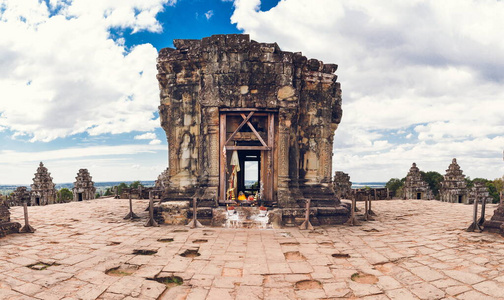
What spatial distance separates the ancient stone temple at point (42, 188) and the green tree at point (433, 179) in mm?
42576

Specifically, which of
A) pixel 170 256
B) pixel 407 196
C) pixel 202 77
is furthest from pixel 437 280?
pixel 407 196

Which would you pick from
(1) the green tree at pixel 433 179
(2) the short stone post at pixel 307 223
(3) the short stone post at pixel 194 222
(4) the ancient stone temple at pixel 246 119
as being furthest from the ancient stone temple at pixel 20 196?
(1) the green tree at pixel 433 179

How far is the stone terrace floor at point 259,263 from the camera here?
4059mm

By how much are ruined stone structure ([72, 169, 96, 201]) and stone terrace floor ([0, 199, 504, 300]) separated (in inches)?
498

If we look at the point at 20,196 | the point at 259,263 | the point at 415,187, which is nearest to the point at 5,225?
the point at 259,263

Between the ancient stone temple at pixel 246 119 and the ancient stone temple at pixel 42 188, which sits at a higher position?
the ancient stone temple at pixel 246 119

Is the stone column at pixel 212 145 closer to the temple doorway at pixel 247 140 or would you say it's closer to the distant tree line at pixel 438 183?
the temple doorway at pixel 247 140

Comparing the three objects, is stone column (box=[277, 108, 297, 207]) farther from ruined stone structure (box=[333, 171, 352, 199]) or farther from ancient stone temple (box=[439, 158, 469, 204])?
ancient stone temple (box=[439, 158, 469, 204])

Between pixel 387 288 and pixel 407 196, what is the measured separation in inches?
741

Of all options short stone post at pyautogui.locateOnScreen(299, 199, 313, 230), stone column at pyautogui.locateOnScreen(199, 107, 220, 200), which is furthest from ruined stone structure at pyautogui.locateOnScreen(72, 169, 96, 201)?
short stone post at pyautogui.locateOnScreen(299, 199, 313, 230)

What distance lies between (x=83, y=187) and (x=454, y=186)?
25238 millimetres

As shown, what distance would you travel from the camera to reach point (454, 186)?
18953 millimetres

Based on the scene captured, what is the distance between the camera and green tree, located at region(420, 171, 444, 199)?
37997 mm

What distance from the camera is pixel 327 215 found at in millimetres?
8625
